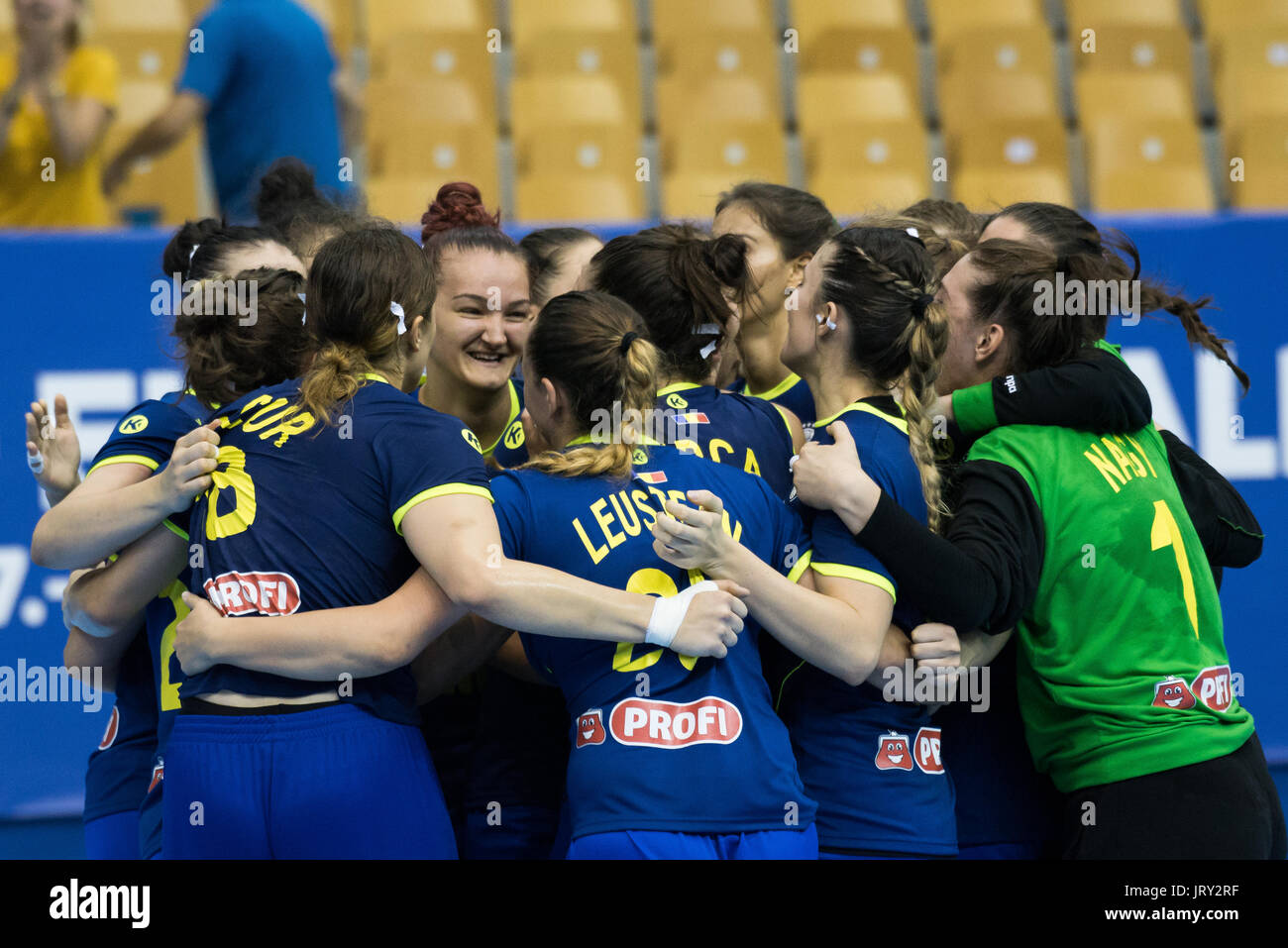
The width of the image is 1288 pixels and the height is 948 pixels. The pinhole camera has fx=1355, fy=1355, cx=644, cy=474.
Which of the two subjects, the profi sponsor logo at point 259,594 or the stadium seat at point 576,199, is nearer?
the profi sponsor logo at point 259,594

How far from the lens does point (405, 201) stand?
6367 mm

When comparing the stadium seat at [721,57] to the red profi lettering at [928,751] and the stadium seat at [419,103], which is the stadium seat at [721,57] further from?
the red profi lettering at [928,751]

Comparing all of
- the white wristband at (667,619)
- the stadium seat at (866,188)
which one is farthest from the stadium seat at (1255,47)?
the white wristband at (667,619)

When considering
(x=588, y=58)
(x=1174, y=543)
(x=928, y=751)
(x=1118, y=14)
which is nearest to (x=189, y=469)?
(x=928, y=751)

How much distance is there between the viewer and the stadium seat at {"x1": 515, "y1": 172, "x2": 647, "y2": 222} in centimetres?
645

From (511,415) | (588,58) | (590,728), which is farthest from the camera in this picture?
(588,58)

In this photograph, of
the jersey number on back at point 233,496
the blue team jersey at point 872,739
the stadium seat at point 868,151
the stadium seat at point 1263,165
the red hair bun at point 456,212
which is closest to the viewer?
the jersey number on back at point 233,496

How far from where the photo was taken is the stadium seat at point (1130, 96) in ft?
23.9

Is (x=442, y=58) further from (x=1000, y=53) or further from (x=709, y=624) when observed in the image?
(x=709, y=624)

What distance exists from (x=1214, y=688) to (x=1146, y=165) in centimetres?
482

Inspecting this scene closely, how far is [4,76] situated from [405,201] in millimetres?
1748

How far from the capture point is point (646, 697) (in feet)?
8.30

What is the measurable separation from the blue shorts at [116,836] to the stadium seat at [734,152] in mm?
4546
